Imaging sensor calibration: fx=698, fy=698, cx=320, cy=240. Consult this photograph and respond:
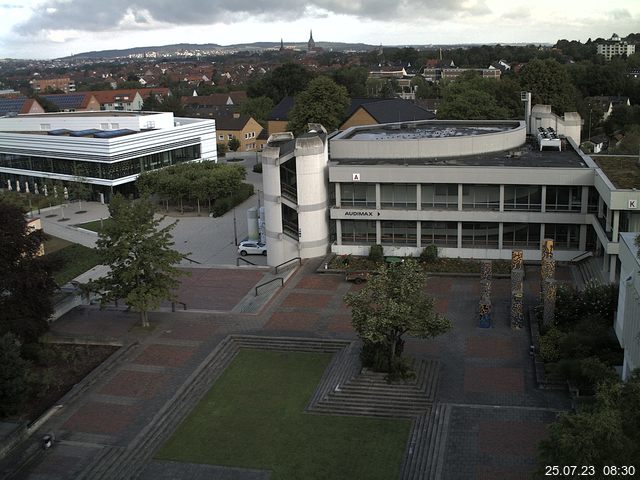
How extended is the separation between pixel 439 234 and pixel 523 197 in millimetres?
4839

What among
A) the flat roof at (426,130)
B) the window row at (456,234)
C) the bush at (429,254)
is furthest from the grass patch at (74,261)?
the bush at (429,254)

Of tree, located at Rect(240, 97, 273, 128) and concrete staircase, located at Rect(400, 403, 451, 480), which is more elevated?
tree, located at Rect(240, 97, 273, 128)

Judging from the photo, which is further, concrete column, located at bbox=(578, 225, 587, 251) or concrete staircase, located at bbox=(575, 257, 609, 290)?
concrete column, located at bbox=(578, 225, 587, 251)

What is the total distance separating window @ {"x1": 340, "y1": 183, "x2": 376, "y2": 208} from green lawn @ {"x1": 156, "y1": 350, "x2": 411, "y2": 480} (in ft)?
49.6

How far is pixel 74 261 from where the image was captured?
143 ft

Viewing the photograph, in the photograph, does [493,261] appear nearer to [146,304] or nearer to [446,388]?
[446,388]

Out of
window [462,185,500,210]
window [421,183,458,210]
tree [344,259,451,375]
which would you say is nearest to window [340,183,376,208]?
window [421,183,458,210]

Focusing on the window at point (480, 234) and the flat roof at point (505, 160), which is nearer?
the window at point (480, 234)

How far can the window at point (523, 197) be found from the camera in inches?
1435

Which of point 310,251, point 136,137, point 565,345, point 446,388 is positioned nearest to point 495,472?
point 446,388

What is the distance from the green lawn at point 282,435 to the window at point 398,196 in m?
15.1

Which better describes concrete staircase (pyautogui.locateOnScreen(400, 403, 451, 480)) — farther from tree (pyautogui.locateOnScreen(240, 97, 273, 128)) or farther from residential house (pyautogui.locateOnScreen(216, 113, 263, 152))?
tree (pyautogui.locateOnScreen(240, 97, 273, 128))

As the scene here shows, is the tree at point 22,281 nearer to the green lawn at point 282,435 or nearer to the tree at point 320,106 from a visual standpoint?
the green lawn at point 282,435

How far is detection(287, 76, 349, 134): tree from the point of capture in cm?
7394
